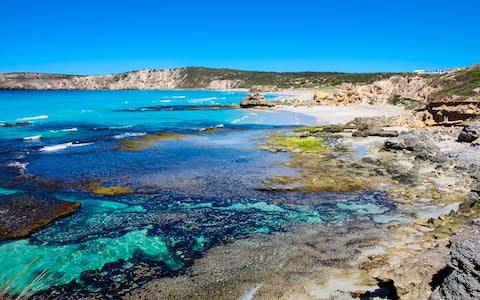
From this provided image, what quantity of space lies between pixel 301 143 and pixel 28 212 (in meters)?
18.2

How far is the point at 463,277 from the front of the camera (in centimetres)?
612

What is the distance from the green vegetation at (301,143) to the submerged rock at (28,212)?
15009mm

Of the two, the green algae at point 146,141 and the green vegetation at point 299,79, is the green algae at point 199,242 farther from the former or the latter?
the green vegetation at point 299,79

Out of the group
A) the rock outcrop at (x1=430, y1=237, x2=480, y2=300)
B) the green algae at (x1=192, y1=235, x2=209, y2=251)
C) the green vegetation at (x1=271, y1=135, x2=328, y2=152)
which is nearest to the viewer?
the rock outcrop at (x1=430, y1=237, x2=480, y2=300)

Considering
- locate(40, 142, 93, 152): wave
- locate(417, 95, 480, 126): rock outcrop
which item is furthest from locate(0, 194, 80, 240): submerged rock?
locate(417, 95, 480, 126): rock outcrop

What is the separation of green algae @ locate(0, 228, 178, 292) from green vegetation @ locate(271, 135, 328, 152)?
52.4 ft

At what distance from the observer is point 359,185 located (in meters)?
17.1

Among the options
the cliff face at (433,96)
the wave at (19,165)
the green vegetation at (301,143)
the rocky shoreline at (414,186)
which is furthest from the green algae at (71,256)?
the cliff face at (433,96)

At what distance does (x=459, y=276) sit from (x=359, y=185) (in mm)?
11014

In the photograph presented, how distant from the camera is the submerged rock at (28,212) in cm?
1258

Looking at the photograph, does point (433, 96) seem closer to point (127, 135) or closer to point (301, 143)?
point (301, 143)

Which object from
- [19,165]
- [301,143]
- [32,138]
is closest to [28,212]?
[19,165]

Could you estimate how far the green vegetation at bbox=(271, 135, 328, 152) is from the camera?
2639 centimetres

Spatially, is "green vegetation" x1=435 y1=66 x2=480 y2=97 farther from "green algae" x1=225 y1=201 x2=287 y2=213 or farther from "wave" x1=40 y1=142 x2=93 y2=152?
"wave" x1=40 y1=142 x2=93 y2=152
